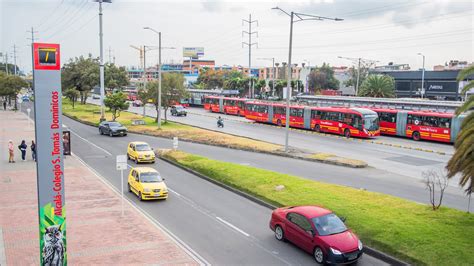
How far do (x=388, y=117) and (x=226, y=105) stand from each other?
33.7 m

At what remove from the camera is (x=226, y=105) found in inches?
2975

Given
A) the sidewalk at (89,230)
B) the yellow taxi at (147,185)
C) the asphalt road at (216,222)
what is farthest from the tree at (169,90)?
the yellow taxi at (147,185)

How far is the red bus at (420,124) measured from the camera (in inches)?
1598

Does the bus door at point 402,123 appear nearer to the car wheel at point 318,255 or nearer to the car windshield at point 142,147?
the car windshield at point 142,147

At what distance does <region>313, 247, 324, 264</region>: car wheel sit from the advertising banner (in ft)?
24.6

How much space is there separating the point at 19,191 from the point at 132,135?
24.3 m

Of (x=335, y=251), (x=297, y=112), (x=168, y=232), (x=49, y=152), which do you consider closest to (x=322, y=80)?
(x=297, y=112)

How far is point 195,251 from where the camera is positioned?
49.9 feet

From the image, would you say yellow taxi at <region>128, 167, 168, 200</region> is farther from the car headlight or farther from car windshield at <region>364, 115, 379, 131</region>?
car windshield at <region>364, 115, 379, 131</region>

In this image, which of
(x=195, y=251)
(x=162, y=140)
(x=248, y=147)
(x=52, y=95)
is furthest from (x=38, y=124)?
(x=162, y=140)

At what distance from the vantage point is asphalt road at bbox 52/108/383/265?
14969 millimetres

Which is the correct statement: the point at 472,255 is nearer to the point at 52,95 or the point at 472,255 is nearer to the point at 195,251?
the point at 195,251

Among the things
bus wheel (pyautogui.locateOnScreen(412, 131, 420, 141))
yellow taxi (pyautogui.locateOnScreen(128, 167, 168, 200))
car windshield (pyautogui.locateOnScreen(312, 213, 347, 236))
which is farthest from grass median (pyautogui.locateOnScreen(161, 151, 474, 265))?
bus wheel (pyautogui.locateOnScreen(412, 131, 420, 141))

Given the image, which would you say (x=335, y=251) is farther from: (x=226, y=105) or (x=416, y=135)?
(x=226, y=105)
